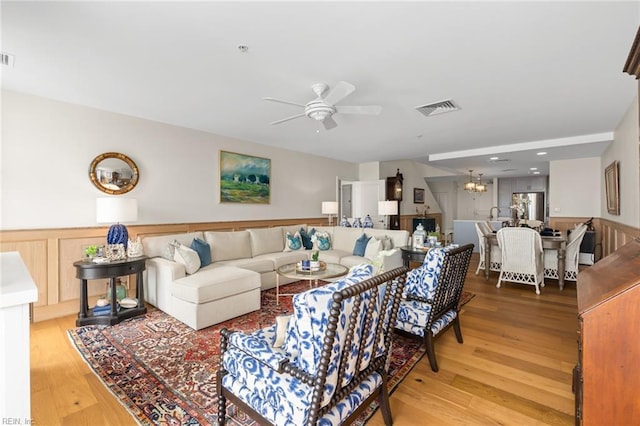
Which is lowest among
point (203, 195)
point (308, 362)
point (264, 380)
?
point (264, 380)

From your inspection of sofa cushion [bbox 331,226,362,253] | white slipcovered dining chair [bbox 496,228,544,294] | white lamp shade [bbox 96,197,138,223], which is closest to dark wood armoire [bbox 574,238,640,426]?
white slipcovered dining chair [bbox 496,228,544,294]

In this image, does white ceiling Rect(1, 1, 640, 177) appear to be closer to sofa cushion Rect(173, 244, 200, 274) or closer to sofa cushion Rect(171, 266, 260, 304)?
sofa cushion Rect(173, 244, 200, 274)

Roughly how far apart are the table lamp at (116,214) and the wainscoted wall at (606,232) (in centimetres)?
549

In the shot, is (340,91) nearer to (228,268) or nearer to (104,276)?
(228,268)

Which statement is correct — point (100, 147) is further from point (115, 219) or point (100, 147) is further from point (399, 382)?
point (399, 382)

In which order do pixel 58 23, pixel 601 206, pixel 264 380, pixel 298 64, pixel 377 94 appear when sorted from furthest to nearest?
pixel 601 206 → pixel 377 94 → pixel 298 64 → pixel 58 23 → pixel 264 380

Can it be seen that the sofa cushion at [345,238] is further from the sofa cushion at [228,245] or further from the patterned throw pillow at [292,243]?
the sofa cushion at [228,245]

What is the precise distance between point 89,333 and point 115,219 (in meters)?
1.17

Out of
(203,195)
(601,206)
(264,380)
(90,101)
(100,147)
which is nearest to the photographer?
(264,380)

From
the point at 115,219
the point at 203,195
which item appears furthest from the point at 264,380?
the point at 203,195

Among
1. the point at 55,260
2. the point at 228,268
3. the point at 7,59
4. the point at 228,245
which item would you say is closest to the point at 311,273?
the point at 228,268

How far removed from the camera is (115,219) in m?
3.20

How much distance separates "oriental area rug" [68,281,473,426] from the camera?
1.79 m

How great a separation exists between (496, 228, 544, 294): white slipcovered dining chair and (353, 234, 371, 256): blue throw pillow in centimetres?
202
